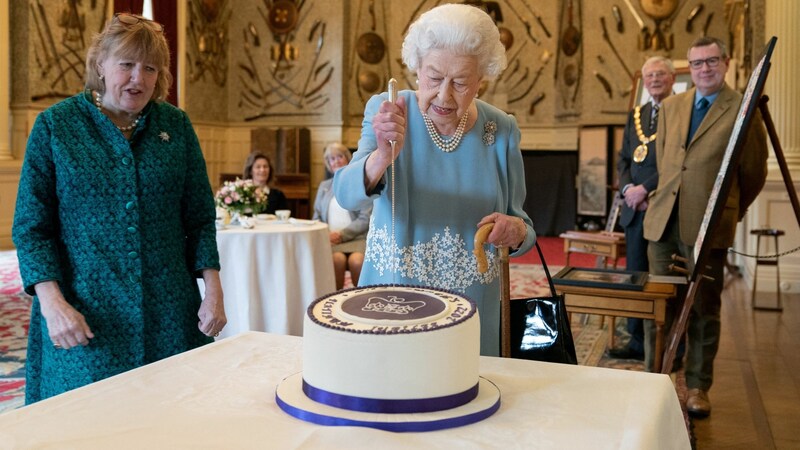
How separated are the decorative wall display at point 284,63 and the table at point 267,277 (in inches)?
375

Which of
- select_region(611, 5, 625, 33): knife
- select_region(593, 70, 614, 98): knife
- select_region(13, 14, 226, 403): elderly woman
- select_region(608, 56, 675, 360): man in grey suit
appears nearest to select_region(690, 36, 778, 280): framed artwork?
select_region(608, 56, 675, 360): man in grey suit

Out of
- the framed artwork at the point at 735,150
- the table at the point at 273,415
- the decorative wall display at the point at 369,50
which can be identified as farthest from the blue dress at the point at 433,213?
the decorative wall display at the point at 369,50

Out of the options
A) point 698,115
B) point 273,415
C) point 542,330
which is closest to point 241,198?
point 698,115

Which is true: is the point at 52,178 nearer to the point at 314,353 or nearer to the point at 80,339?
the point at 80,339

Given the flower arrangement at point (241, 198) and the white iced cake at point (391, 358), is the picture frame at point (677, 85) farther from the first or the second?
the white iced cake at point (391, 358)

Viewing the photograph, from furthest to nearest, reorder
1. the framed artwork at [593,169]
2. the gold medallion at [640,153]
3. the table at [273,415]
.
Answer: the framed artwork at [593,169]
the gold medallion at [640,153]
the table at [273,415]

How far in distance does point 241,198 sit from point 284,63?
9.52m

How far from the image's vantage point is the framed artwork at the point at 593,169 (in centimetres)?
1225

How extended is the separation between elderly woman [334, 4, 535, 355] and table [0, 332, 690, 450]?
445mm

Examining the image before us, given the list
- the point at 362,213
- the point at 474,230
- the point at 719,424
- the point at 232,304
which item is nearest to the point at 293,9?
the point at 362,213

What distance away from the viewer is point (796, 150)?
734 centimetres

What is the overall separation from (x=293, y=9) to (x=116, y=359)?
13076 mm

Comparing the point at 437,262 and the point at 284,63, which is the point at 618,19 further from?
the point at 437,262

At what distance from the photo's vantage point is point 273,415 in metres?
1.20
